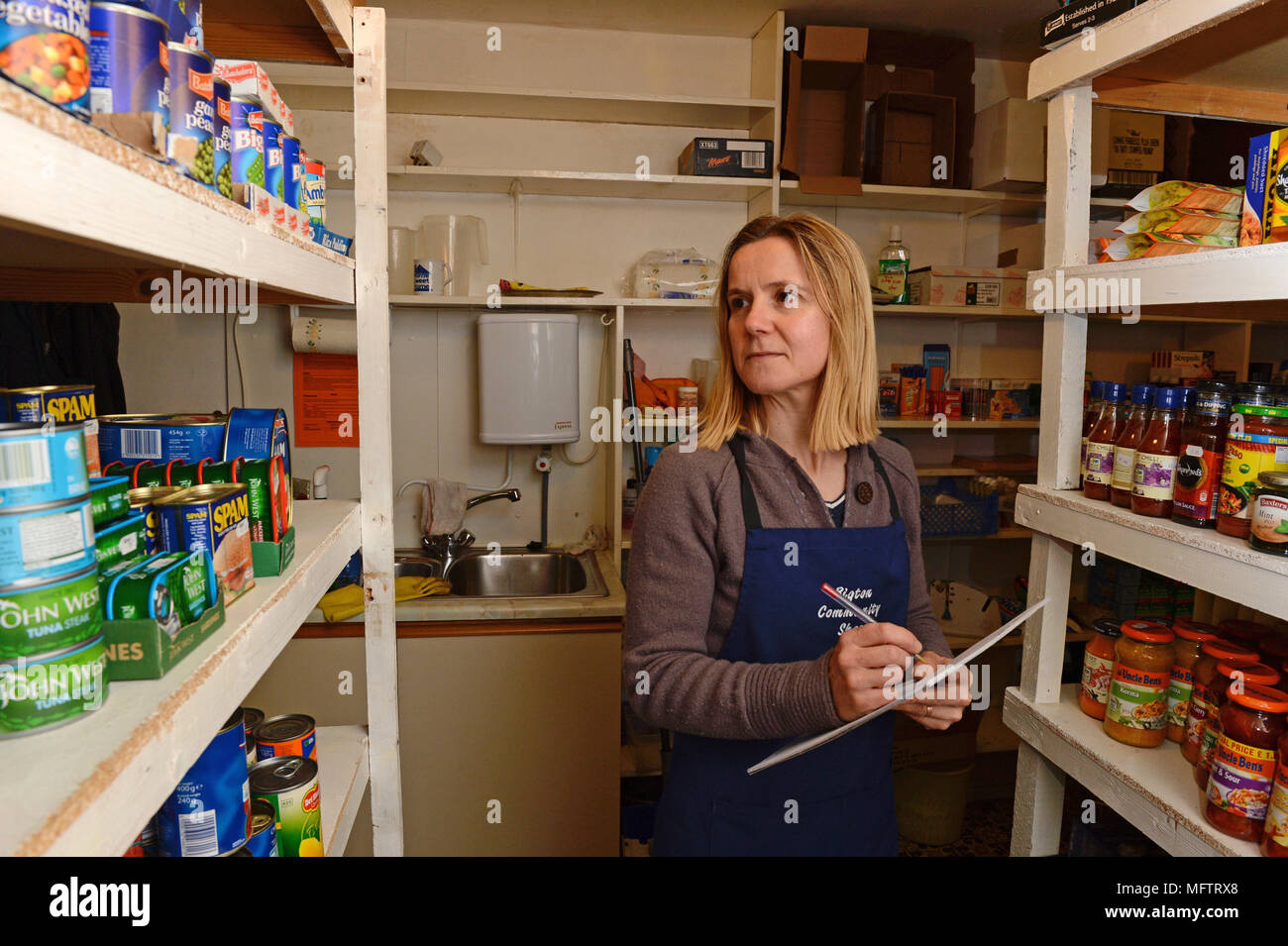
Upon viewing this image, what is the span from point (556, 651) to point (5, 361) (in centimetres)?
161

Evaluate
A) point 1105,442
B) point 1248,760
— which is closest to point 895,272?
point 1105,442

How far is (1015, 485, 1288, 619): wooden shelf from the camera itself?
1.11 meters

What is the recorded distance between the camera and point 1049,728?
155 cm

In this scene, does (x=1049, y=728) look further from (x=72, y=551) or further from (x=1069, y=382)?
(x=72, y=551)

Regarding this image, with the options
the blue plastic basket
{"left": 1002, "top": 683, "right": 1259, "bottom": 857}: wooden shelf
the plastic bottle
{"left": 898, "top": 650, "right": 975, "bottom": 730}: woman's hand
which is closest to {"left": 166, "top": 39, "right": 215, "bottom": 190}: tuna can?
{"left": 898, "top": 650, "right": 975, "bottom": 730}: woman's hand

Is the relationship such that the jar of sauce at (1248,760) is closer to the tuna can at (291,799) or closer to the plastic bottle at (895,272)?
the tuna can at (291,799)

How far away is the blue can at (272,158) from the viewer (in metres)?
0.89

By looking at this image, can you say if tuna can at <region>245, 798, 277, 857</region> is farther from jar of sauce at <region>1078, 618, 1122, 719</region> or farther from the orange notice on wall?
the orange notice on wall

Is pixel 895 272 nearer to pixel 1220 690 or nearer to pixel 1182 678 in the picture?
pixel 1182 678

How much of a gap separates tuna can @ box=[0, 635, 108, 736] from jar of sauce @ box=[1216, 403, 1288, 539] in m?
1.38

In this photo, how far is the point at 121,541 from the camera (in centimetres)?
66

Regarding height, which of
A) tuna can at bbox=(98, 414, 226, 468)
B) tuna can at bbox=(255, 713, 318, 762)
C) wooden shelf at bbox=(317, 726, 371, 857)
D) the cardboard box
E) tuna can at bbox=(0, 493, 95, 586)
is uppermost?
the cardboard box
